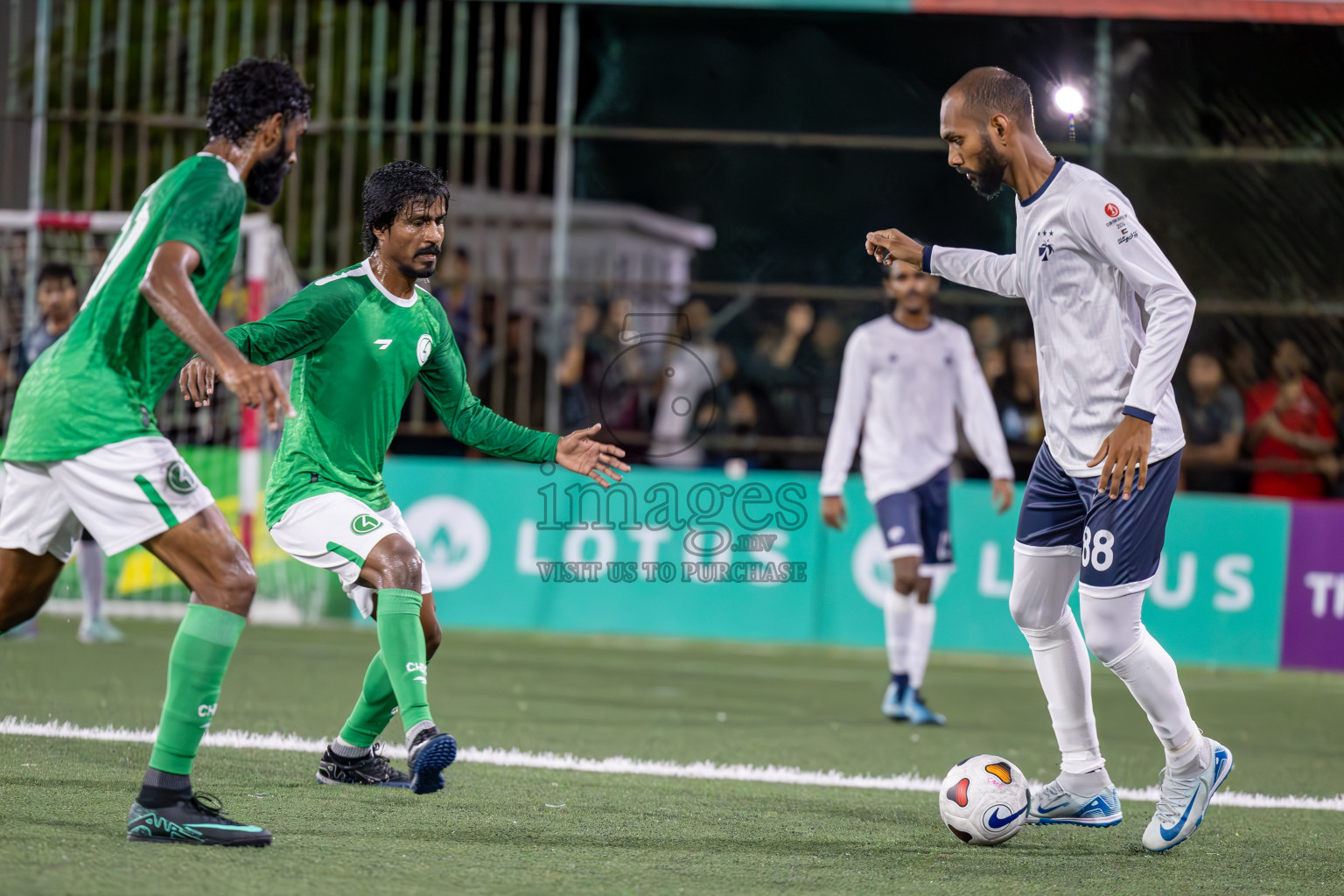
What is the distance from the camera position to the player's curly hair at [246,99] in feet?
14.8

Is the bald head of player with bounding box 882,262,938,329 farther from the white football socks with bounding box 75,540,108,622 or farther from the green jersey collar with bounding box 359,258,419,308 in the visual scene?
the white football socks with bounding box 75,540,108,622

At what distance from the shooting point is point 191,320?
4125 millimetres

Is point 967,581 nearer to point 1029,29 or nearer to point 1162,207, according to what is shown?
point 1162,207

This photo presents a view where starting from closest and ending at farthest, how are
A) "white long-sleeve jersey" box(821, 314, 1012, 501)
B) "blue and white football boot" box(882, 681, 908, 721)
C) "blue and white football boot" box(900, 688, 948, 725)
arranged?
"blue and white football boot" box(900, 688, 948, 725)
"blue and white football boot" box(882, 681, 908, 721)
"white long-sleeve jersey" box(821, 314, 1012, 501)

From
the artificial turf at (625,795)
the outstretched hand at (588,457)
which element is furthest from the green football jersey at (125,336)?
the outstretched hand at (588,457)

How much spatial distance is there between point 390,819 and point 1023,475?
9514mm

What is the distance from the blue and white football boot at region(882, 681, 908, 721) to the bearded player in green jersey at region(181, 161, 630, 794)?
3592 mm

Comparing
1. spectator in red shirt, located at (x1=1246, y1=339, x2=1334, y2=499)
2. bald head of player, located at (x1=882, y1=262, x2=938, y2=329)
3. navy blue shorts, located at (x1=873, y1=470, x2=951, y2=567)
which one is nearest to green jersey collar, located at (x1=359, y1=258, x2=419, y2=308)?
bald head of player, located at (x1=882, y1=262, x2=938, y2=329)

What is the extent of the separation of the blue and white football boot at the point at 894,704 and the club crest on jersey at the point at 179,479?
4.82 m

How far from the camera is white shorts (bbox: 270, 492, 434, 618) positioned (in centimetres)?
495

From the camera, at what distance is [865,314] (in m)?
13.3

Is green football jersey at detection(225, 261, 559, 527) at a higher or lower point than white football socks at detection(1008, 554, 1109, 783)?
higher

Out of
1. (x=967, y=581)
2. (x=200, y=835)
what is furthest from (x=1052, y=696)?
(x=967, y=581)

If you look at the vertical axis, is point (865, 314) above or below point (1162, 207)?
below
